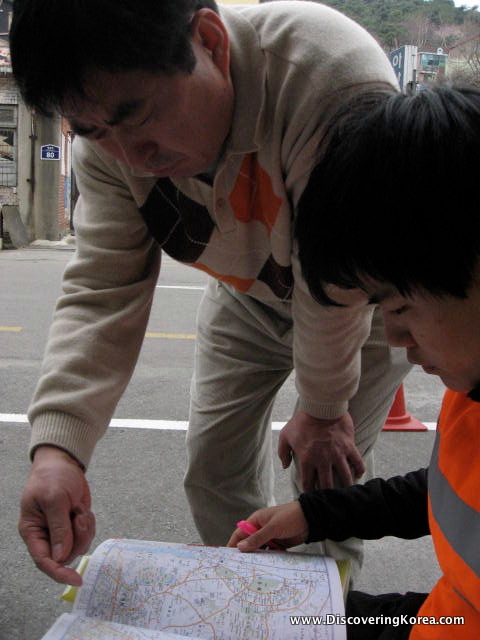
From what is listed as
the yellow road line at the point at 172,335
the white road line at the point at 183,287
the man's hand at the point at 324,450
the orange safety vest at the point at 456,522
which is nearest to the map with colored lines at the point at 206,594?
the orange safety vest at the point at 456,522

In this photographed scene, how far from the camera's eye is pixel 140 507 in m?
2.53

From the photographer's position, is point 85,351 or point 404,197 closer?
point 404,197

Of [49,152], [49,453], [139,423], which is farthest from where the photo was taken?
[49,152]

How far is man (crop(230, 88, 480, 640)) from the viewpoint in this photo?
860mm

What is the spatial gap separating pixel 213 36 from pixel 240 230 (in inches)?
14.2

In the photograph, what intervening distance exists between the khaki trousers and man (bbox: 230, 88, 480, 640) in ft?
1.26

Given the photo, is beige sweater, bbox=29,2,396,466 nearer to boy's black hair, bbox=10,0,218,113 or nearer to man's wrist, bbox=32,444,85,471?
man's wrist, bbox=32,444,85,471

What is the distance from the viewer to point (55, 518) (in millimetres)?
1146

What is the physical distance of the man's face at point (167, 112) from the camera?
100cm

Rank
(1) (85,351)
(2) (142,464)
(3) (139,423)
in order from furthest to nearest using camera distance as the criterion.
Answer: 1. (3) (139,423)
2. (2) (142,464)
3. (1) (85,351)

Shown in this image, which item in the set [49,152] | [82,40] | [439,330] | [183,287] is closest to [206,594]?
[439,330]

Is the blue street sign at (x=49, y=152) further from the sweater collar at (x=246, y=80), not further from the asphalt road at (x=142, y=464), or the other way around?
the sweater collar at (x=246, y=80)

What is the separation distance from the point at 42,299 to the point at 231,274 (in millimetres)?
5208

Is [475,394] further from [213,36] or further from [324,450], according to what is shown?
[213,36]
